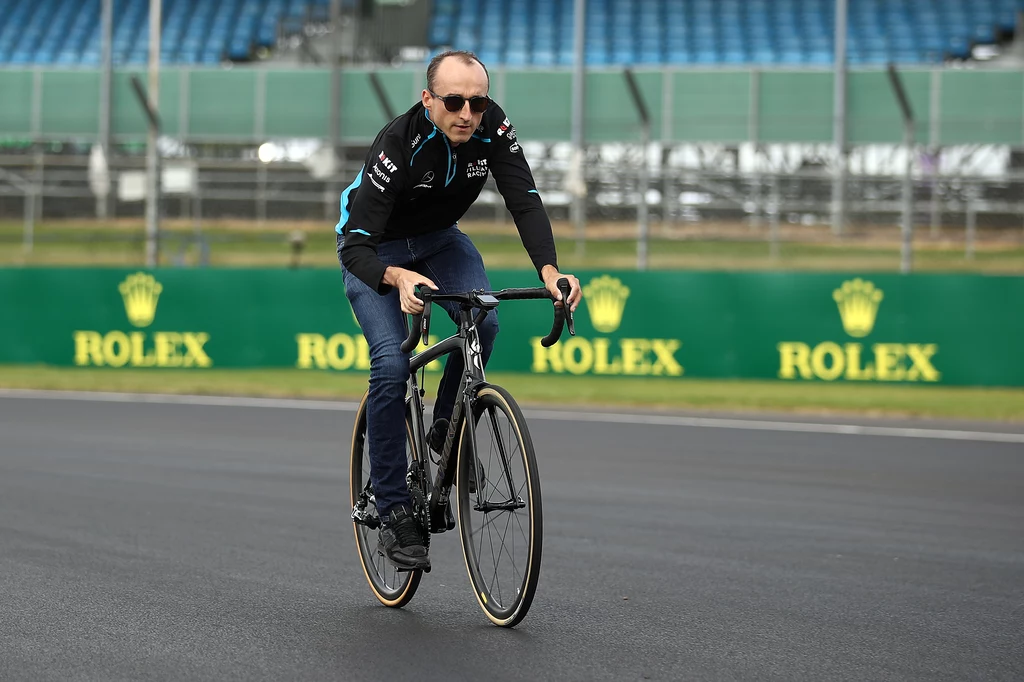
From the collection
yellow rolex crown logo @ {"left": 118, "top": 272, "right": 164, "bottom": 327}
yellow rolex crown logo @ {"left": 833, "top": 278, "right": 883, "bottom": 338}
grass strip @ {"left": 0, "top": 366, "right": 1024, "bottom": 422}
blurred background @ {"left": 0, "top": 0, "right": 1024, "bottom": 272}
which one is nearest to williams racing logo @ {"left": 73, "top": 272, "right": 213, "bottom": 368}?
yellow rolex crown logo @ {"left": 118, "top": 272, "right": 164, "bottom": 327}

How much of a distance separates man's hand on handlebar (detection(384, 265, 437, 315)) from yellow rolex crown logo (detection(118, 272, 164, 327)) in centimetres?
1319

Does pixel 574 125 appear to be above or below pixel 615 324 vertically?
above

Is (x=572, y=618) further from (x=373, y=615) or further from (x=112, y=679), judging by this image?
(x=112, y=679)

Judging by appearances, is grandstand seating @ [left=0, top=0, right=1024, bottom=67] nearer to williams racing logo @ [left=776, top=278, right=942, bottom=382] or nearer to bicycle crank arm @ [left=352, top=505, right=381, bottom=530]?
williams racing logo @ [left=776, top=278, right=942, bottom=382]

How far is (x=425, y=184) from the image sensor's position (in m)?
5.23

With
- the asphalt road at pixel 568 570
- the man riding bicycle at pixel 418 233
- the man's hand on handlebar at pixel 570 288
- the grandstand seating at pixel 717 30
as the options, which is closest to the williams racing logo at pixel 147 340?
the asphalt road at pixel 568 570

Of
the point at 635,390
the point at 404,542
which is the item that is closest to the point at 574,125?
the point at 635,390

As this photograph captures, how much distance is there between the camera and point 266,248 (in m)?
21.4

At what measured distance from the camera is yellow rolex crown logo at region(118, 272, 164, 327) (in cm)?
1770

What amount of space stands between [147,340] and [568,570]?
12.2 m

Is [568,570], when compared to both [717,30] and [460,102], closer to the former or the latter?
[460,102]

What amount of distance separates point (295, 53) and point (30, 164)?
1015cm

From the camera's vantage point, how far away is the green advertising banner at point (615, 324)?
1561 cm

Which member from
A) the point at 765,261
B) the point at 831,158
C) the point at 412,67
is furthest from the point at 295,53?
the point at 765,261
